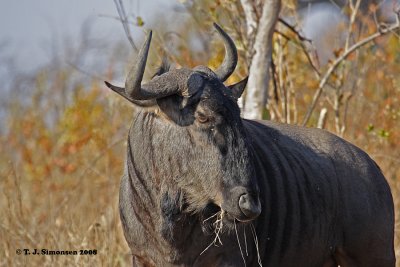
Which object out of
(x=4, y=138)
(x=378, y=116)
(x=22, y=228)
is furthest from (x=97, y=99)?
(x=22, y=228)

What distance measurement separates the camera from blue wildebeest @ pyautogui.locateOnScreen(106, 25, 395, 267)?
4812 mm

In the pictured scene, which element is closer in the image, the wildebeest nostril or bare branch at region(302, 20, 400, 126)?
the wildebeest nostril

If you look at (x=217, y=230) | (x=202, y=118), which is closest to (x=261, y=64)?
(x=217, y=230)

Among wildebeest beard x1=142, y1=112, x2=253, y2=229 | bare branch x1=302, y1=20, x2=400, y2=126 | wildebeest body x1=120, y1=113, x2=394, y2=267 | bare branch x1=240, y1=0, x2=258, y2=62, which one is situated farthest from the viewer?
bare branch x1=240, y1=0, x2=258, y2=62

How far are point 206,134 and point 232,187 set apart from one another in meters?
0.33

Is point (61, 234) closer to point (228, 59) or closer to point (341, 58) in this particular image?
point (341, 58)

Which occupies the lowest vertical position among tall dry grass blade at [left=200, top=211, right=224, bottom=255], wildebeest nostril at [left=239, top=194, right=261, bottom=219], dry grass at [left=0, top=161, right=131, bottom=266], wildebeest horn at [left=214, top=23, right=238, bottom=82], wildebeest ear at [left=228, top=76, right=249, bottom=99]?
dry grass at [left=0, top=161, right=131, bottom=266]

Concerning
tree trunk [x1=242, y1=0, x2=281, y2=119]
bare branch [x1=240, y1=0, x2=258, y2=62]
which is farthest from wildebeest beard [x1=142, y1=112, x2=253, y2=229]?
bare branch [x1=240, y1=0, x2=258, y2=62]

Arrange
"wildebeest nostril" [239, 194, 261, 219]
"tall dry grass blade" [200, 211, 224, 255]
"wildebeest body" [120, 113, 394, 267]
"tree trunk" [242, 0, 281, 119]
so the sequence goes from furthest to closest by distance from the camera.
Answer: "tree trunk" [242, 0, 281, 119] → "wildebeest body" [120, 113, 394, 267] → "tall dry grass blade" [200, 211, 224, 255] → "wildebeest nostril" [239, 194, 261, 219]

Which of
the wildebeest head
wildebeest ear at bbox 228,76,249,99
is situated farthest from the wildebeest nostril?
wildebeest ear at bbox 228,76,249,99

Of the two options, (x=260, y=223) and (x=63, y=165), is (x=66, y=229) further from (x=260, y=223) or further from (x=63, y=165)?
(x=63, y=165)

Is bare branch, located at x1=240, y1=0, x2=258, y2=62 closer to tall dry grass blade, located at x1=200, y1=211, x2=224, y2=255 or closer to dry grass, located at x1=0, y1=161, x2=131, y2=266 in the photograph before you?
dry grass, located at x1=0, y1=161, x2=131, y2=266

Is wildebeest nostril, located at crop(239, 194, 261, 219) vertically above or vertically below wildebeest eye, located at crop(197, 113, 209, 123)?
→ below

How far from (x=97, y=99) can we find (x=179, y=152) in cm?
881
